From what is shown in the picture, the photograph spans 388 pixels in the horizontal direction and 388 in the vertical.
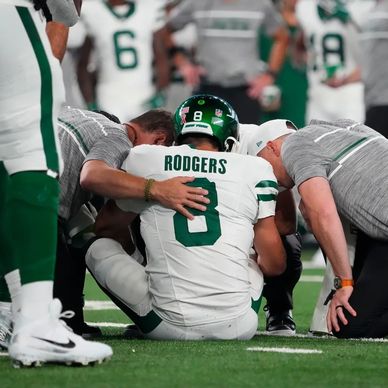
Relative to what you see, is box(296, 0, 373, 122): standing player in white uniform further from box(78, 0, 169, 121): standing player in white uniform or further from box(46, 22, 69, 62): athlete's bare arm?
box(46, 22, 69, 62): athlete's bare arm

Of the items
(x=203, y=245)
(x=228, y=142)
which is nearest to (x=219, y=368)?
(x=203, y=245)

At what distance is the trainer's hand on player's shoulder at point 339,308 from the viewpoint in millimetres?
4996

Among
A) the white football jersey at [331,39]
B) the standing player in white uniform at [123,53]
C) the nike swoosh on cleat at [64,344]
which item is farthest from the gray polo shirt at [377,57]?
the nike swoosh on cleat at [64,344]

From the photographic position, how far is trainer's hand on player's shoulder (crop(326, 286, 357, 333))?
500cm

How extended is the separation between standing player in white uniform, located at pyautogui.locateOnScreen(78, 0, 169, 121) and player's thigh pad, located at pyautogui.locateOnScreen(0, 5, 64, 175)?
255 inches

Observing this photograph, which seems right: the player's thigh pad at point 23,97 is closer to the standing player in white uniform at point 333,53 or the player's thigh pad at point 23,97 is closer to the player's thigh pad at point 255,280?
the player's thigh pad at point 255,280

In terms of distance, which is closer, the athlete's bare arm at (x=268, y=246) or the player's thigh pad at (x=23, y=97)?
the player's thigh pad at (x=23, y=97)

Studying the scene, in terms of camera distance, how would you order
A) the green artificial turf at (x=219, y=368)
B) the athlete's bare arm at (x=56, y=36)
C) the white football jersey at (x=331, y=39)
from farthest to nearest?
the white football jersey at (x=331, y=39) → the athlete's bare arm at (x=56, y=36) → the green artificial turf at (x=219, y=368)

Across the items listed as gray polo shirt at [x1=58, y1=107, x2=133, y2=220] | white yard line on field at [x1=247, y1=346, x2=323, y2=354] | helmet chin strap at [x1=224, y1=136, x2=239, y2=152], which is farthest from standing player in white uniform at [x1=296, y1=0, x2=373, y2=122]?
→ white yard line on field at [x1=247, y1=346, x2=323, y2=354]

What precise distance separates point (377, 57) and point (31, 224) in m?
5.54

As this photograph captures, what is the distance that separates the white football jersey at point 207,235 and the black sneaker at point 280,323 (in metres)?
0.52

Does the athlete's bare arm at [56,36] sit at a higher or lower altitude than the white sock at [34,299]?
higher

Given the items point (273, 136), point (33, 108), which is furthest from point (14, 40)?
point (273, 136)

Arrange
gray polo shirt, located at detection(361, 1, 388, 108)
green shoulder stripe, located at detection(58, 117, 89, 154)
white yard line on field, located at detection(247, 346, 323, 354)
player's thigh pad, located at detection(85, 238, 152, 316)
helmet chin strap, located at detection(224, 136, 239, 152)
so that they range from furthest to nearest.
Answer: gray polo shirt, located at detection(361, 1, 388, 108) < green shoulder stripe, located at detection(58, 117, 89, 154) < helmet chin strap, located at detection(224, 136, 239, 152) < player's thigh pad, located at detection(85, 238, 152, 316) < white yard line on field, located at detection(247, 346, 323, 354)
